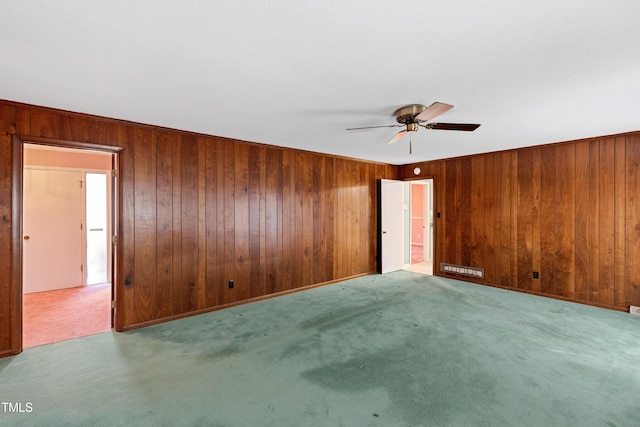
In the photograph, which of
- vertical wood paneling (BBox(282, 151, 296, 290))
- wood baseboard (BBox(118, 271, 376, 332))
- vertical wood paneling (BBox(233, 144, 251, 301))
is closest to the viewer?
wood baseboard (BBox(118, 271, 376, 332))

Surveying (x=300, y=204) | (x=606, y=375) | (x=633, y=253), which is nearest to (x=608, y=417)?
(x=606, y=375)

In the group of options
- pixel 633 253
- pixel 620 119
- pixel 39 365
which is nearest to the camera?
pixel 39 365

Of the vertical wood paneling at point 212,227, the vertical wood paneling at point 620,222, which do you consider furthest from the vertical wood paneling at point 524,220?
the vertical wood paneling at point 212,227

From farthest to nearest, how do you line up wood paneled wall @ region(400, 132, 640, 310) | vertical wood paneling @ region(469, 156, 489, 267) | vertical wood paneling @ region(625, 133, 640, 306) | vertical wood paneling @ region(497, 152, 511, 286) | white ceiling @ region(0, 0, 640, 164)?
vertical wood paneling @ region(469, 156, 489, 267), vertical wood paneling @ region(497, 152, 511, 286), wood paneled wall @ region(400, 132, 640, 310), vertical wood paneling @ region(625, 133, 640, 306), white ceiling @ region(0, 0, 640, 164)

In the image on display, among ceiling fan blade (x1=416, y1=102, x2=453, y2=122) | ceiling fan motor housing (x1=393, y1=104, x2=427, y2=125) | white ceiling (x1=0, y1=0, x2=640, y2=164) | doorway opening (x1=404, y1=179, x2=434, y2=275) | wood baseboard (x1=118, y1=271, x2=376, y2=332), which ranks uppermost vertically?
white ceiling (x1=0, y1=0, x2=640, y2=164)

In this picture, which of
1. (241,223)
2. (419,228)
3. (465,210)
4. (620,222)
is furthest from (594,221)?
(419,228)

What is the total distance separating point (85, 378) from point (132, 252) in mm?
1331

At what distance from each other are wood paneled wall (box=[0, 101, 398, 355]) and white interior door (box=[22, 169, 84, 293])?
2679 millimetres

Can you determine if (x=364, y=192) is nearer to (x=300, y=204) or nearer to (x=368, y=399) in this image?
(x=300, y=204)

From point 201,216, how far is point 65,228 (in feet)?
9.98

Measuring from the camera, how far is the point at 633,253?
146 inches

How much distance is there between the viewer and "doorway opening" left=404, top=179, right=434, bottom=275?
686 cm

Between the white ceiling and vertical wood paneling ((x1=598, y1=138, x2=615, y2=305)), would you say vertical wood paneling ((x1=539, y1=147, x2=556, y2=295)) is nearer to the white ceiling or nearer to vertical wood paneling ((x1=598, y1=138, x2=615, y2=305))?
vertical wood paneling ((x1=598, y1=138, x2=615, y2=305))

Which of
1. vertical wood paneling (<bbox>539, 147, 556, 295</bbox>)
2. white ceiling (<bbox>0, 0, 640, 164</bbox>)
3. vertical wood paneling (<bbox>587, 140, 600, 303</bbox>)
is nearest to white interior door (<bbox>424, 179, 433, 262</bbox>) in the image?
vertical wood paneling (<bbox>539, 147, 556, 295</bbox>)
